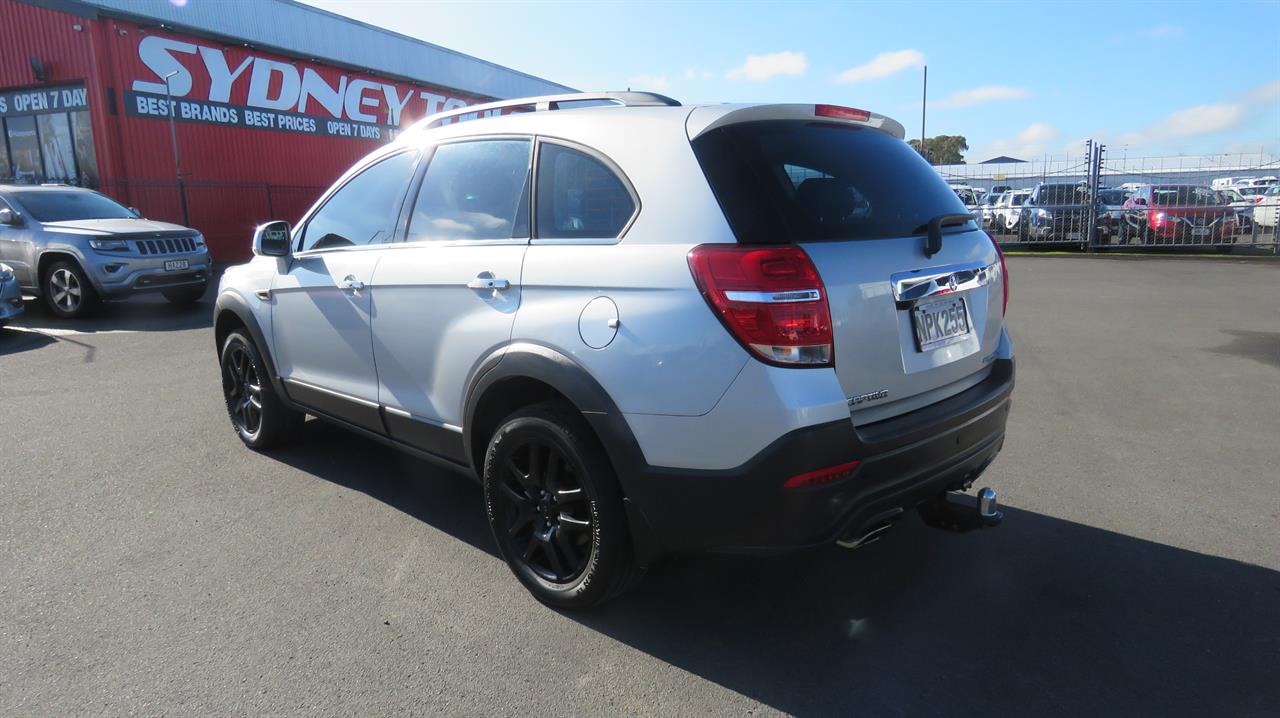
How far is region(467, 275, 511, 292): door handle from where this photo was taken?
3.08 meters

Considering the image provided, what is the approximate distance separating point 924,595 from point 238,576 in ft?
9.28

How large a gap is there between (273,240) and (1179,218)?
21460 mm

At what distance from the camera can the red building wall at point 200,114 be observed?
17.0 m

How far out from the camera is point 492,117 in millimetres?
3598

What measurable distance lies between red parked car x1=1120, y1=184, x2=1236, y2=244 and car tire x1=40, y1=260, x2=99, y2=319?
2188 centimetres

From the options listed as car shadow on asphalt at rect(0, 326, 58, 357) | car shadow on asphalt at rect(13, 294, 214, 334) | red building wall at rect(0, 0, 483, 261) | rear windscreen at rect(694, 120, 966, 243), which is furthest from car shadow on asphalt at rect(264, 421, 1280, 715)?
red building wall at rect(0, 0, 483, 261)

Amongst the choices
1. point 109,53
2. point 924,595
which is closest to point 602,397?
point 924,595

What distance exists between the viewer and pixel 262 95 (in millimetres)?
20375

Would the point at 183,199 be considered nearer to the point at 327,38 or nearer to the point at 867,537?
the point at 327,38

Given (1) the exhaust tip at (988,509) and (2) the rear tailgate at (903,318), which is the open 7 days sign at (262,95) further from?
(1) the exhaust tip at (988,509)

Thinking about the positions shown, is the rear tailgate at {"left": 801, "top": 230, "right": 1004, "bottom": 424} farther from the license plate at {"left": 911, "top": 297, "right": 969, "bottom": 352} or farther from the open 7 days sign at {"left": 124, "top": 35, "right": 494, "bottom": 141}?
the open 7 days sign at {"left": 124, "top": 35, "right": 494, "bottom": 141}

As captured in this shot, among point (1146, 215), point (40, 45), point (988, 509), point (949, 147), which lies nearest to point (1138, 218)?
point (1146, 215)

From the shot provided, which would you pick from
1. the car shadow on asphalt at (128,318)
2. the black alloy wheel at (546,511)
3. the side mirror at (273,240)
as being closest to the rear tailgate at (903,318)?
the black alloy wheel at (546,511)

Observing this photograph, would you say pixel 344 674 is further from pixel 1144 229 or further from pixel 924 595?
pixel 1144 229
